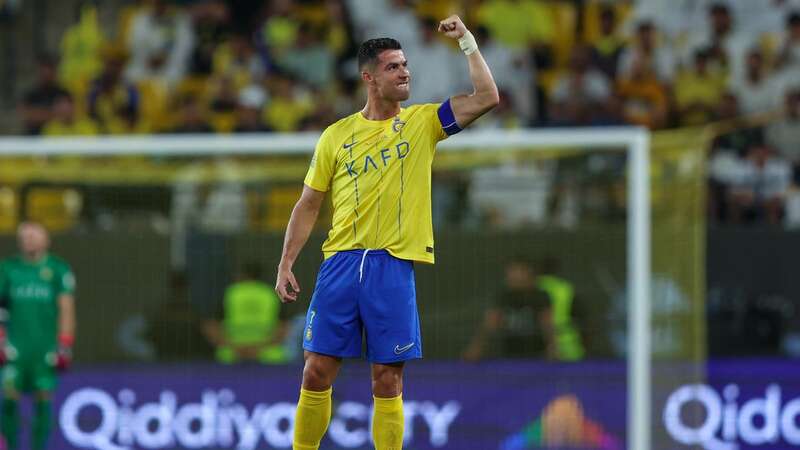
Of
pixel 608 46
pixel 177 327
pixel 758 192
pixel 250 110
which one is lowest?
pixel 177 327

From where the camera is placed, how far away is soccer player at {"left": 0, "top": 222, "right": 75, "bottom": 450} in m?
11.7

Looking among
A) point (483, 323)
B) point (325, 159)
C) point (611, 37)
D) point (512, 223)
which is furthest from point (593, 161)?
point (325, 159)

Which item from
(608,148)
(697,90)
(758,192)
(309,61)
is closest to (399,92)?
(608,148)

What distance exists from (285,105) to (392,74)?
9265 mm

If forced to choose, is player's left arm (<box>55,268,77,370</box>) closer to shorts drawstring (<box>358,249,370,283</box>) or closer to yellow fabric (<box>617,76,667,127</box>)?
shorts drawstring (<box>358,249,370,283</box>)

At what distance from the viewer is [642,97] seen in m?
15.1

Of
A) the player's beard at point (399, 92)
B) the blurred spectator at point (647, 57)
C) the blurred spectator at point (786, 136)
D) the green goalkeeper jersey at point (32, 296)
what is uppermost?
the blurred spectator at point (647, 57)

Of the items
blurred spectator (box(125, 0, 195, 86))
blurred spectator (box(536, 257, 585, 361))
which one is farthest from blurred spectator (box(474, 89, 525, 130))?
blurred spectator (box(125, 0, 195, 86))

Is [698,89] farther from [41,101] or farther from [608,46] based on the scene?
[41,101]

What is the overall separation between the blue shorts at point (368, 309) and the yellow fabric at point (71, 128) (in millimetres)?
9668

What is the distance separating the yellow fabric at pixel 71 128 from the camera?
15.5 meters

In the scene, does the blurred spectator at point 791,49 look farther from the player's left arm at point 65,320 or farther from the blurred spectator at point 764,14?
the player's left arm at point 65,320

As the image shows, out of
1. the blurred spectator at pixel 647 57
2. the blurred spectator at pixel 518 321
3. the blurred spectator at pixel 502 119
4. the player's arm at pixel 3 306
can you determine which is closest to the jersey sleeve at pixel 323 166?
the blurred spectator at pixel 518 321

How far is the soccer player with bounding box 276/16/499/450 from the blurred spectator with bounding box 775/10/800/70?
9.50 m
